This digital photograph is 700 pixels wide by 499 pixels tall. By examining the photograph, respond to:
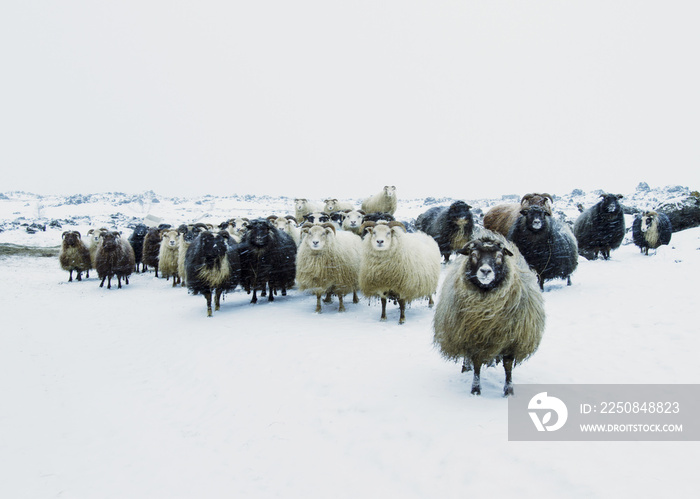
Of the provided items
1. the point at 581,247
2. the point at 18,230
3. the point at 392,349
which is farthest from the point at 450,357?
the point at 18,230

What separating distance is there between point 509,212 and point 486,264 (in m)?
9.10

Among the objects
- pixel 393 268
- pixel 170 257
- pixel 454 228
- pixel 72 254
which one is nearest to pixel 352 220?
pixel 454 228

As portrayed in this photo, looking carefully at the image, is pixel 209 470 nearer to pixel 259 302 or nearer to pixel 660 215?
pixel 259 302

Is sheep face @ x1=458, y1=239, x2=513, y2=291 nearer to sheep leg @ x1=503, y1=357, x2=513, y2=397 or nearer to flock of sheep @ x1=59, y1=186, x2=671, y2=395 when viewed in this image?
flock of sheep @ x1=59, y1=186, x2=671, y2=395

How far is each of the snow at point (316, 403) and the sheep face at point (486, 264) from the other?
146cm

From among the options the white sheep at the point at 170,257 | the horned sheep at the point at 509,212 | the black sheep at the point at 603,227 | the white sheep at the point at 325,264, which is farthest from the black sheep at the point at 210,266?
the black sheep at the point at 603,227

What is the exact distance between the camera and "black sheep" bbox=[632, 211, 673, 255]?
44.1ft

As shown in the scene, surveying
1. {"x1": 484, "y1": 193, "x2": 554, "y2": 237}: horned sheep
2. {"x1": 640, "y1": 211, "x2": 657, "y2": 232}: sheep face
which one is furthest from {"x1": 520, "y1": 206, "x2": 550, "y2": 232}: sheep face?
{"x1": 640, "y1": 211, "x2": 657, "y2": 232}: sheep face

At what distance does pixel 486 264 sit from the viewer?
4422 millimetres

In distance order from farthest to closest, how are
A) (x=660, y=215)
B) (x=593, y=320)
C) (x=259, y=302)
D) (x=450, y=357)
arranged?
1. (x=660, y=215)
2. (x=259, y=302)
3. (x=593, y=320)
4. (x=450, y=357)

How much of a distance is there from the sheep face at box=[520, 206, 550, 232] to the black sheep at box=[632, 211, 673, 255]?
7012 mm

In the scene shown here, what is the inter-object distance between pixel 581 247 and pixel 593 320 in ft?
20.6

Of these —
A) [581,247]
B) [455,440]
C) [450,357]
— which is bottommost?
[455,440]

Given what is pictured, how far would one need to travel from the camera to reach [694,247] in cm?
1239
